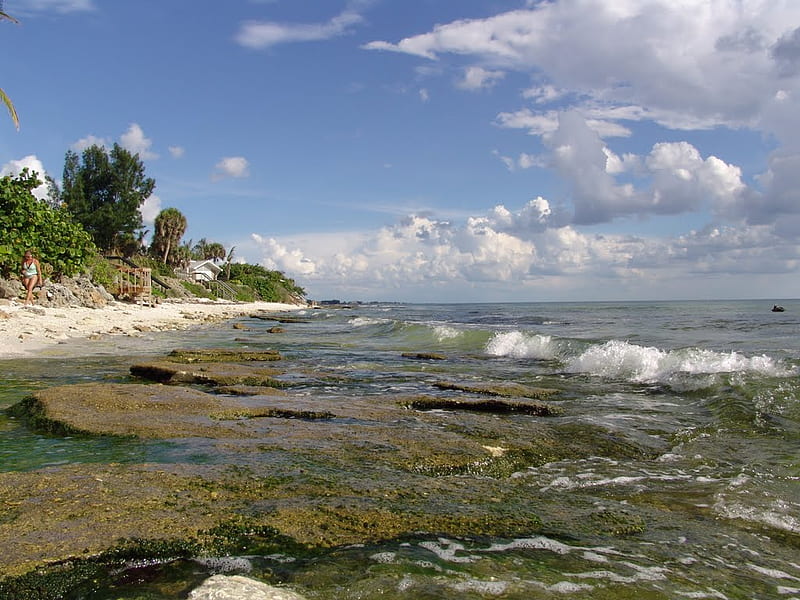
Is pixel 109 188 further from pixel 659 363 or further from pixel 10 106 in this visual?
pixel 659 363

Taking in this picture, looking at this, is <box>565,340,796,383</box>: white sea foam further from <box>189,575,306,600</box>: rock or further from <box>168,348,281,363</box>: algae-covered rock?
<box>189,575,306,600</box>: rock

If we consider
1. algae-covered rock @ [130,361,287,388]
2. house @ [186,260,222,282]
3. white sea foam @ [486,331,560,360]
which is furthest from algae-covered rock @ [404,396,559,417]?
house @ [186,260,222,282]

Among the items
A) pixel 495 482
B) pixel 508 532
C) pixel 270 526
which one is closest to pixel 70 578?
pixel 270 526

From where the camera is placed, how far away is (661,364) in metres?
13.6

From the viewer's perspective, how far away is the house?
7912cm

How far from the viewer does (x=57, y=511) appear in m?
3.46

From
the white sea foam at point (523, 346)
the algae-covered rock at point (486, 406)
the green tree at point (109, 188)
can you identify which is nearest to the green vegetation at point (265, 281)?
the green tree at point (109, 188)

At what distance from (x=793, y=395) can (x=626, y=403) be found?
2744mm

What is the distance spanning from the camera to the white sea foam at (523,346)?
61.0 ft

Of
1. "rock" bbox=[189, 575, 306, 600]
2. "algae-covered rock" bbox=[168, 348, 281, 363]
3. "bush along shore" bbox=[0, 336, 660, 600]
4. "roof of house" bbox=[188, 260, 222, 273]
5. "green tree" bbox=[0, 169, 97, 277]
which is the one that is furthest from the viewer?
"roof of house" bbox=[188, 260, 222, 273]

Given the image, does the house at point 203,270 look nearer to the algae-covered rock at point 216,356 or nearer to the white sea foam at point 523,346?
the white sea foam at point 523,346

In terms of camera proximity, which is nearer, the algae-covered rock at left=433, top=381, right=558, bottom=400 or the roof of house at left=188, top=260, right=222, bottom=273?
the algae-covered rock at left=433, top=381, right=558, bottom=400

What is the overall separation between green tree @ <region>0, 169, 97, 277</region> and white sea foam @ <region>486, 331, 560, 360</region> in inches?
857

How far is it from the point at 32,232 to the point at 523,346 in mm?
23521
